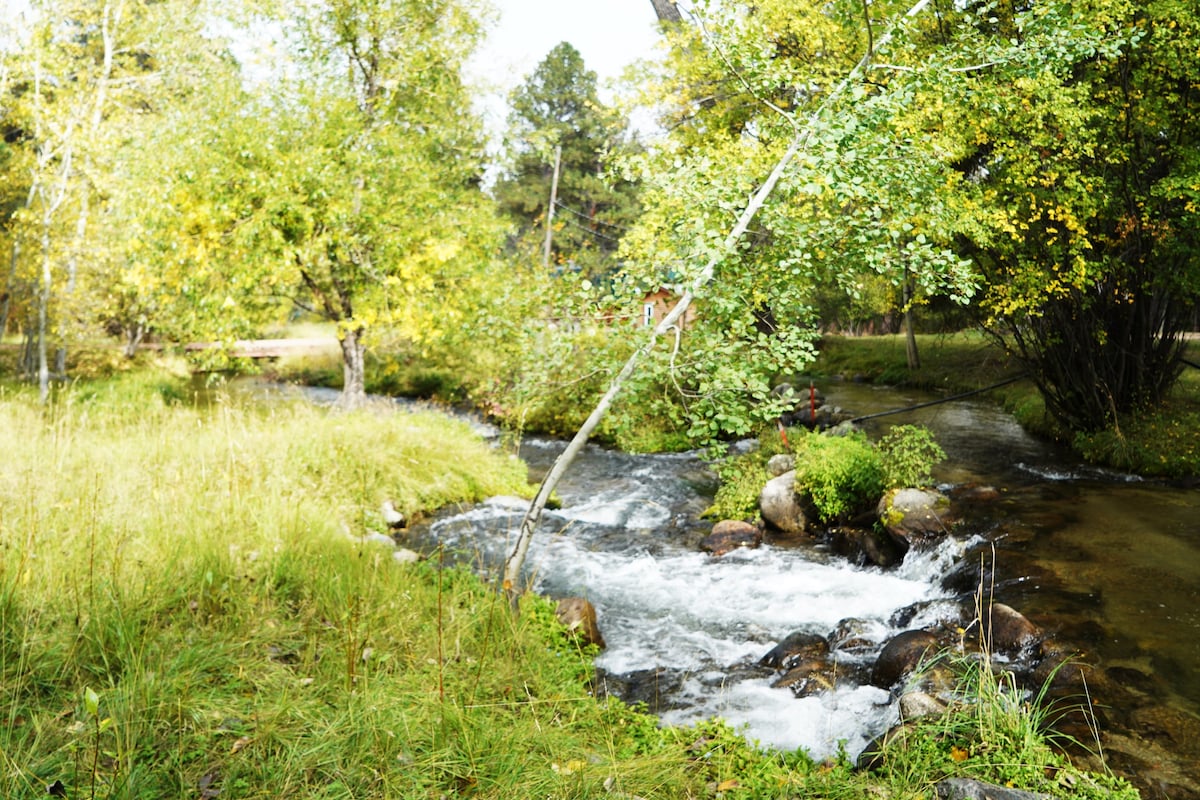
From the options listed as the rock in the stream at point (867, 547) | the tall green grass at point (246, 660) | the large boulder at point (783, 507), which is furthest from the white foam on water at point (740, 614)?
the tall green grass at point (246, 660)

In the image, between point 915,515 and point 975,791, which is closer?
point 975,791

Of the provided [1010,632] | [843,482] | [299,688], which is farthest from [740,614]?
[299,688]

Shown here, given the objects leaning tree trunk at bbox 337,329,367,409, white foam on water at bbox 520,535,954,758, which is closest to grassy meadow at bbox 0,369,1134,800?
white foam on water at bbox 520,535,954,758

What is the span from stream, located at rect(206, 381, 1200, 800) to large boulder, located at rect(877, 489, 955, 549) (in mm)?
243

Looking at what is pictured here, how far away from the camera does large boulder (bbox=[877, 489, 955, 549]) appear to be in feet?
26.1

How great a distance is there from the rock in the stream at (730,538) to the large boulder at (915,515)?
1470mm

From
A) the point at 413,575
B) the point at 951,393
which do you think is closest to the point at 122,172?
the point at 413,575

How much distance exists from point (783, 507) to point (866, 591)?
2.22 metres

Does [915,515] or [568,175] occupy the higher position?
[568,175]

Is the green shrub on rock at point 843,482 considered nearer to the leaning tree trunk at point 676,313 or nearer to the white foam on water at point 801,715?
the white foam on water at point 801,715

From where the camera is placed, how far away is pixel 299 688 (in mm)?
3658

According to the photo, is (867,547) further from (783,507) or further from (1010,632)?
(1010,632)

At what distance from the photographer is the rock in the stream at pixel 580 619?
18.8 ft

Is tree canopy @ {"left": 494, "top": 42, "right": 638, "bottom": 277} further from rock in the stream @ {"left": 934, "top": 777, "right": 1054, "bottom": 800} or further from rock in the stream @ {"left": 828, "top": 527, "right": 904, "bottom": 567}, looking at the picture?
rock in the stream @ {"left": 934, "top": 777, "right": 1054, "bottom": 800}
